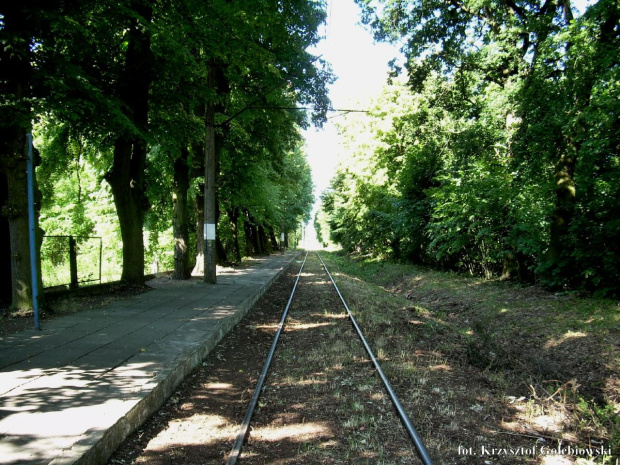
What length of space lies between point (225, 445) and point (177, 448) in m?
0.44

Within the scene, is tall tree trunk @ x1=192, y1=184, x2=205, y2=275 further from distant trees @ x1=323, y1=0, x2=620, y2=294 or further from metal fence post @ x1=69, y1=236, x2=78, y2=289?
distant trees @ x1=323, y1=0, x2=620, y2=294

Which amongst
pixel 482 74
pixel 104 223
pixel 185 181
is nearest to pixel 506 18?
pixel 482 74

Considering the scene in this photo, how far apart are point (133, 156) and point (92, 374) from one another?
887cm

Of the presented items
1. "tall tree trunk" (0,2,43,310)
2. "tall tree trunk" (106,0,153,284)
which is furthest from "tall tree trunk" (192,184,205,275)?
"tall tree trunk" (0,2,43,310)

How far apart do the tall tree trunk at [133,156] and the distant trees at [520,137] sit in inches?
350

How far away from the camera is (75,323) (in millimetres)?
7305

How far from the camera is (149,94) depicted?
11961 mm

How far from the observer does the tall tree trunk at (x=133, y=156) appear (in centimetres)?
1063

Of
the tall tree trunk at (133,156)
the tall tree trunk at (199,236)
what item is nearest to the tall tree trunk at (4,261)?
the tall tree trunk at (133,156)

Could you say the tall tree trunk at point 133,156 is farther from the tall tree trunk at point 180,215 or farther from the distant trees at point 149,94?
the tall tree trunk at point 180,215

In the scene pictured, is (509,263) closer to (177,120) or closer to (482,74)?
(482,74)

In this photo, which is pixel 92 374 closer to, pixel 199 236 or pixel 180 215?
pixel 180 215

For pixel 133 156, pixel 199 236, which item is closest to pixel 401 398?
pixel 133 156

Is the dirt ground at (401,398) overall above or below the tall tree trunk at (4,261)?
below
